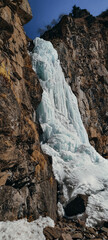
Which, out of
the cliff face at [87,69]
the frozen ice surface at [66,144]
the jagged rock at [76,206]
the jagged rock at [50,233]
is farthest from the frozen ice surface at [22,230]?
the cliff face at [87,69]

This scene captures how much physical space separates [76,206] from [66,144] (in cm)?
425

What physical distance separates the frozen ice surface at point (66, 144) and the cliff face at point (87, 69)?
3647 millimetres

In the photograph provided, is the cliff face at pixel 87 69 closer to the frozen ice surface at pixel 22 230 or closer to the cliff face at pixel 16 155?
the cliff face at pixel 16 155

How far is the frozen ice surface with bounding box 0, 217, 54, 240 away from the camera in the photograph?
4449 millimetres

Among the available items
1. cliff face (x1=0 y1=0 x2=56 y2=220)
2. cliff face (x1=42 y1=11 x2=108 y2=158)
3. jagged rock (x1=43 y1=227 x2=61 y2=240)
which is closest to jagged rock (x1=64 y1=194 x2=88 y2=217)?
cliff face (x1=0 y1=0 x2=56 y2=220)

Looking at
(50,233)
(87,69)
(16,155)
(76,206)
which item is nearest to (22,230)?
(50,233)

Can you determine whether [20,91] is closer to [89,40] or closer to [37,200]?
[37,200]

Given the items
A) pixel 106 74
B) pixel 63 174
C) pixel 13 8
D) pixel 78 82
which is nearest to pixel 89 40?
pixel 106 74

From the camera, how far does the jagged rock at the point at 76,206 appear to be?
8242 millimetres

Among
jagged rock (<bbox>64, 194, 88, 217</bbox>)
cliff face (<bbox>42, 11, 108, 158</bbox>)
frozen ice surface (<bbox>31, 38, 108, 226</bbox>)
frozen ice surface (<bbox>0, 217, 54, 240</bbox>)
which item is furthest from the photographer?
cliff face (<bbox>42, 11, 108, 158</bbox>)

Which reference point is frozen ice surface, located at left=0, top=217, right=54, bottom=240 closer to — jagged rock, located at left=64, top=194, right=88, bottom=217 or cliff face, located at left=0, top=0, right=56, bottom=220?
cliff face, located at left=0, top=0, right=56, bottom=220

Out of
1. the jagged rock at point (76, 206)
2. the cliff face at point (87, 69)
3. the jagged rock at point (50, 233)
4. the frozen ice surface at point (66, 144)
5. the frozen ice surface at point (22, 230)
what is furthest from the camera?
the cliff face at point (87, 69)

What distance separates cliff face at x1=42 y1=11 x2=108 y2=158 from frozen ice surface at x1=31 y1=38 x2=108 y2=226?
365 cm

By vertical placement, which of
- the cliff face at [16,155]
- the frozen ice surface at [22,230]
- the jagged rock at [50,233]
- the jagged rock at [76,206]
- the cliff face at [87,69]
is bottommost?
the jagged rock at [76,206]
